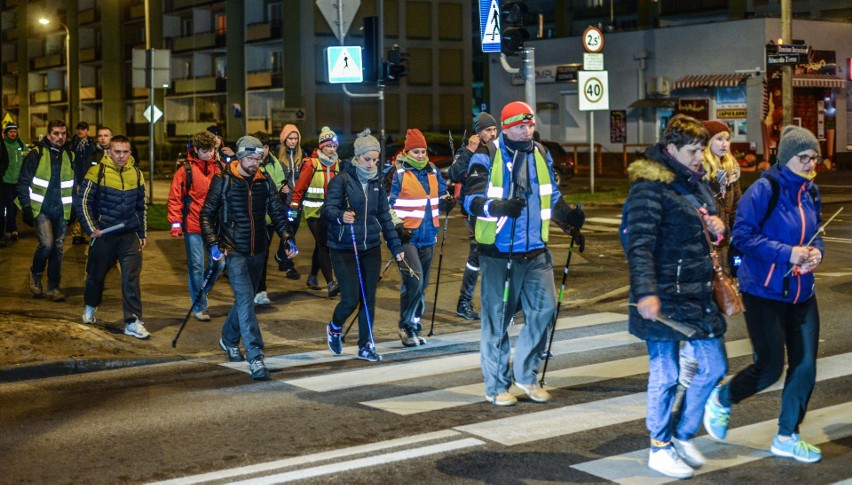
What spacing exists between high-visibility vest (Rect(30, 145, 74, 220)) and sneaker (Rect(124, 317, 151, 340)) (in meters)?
2.90

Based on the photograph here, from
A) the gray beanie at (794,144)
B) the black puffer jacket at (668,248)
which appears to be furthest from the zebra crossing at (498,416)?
the gray beanie at (794,144)

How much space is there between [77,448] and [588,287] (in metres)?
8.08

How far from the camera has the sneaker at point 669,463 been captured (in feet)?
20.0

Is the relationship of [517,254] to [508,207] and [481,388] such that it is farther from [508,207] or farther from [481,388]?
[481,388]

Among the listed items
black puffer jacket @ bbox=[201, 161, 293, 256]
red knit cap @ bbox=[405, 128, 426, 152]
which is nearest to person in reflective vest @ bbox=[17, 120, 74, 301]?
black puffer jacket @ bbox=[201, 161, 293, 256]

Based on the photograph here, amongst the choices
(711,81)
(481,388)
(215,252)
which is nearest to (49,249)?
(215,252)

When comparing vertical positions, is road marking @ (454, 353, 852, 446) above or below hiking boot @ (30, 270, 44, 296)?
below

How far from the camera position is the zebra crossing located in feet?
20.8

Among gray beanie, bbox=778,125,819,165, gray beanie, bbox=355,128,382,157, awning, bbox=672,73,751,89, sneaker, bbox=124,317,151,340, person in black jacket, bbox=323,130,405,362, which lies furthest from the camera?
awning, bbox=672,73,751,89

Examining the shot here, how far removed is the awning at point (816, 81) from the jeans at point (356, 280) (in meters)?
30.2

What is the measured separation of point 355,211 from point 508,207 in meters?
2.34

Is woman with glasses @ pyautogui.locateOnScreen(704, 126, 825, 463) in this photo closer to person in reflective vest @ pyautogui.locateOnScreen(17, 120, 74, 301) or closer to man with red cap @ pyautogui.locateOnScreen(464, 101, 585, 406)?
man with red cap @ pyautogui.locateOnScreen(464, 101, 585, 406)

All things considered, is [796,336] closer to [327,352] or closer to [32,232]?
[327,352]

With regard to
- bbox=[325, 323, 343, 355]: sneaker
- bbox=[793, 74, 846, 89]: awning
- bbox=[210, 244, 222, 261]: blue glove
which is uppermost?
bbox=[793, 74, 846, 89]: awning
